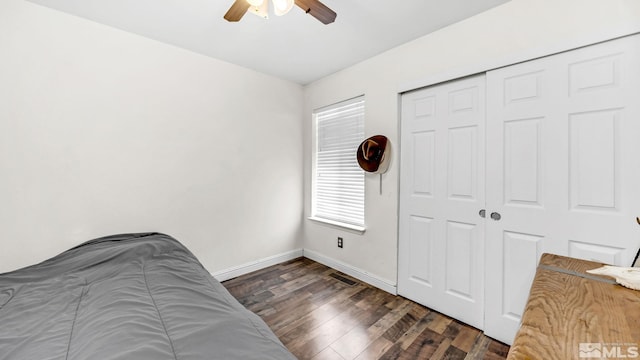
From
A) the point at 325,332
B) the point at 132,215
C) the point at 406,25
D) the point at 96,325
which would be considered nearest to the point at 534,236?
the point at 325,332

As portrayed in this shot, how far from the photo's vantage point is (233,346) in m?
0.83

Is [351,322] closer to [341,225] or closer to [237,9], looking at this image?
[341,225]

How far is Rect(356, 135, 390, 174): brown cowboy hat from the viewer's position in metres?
2.51

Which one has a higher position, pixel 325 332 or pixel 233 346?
pixel 233 346

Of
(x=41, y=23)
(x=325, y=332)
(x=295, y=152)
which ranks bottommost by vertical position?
(x=325, y=332)

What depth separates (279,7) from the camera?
4.65ft

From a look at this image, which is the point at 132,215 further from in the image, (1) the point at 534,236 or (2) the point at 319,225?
(1) the point at 534,236

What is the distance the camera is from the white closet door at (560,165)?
1.42 meters

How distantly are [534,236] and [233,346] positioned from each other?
1990 mm

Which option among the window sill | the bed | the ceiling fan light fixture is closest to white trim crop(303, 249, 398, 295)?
the window sill

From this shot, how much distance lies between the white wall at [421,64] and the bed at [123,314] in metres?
1.79

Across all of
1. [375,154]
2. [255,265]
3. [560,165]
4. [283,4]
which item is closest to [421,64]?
[375,154]

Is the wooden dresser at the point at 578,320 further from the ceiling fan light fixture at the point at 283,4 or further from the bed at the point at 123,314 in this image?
the ceiling fan light fixture at the point at 283,4

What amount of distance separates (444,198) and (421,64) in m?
1.25
